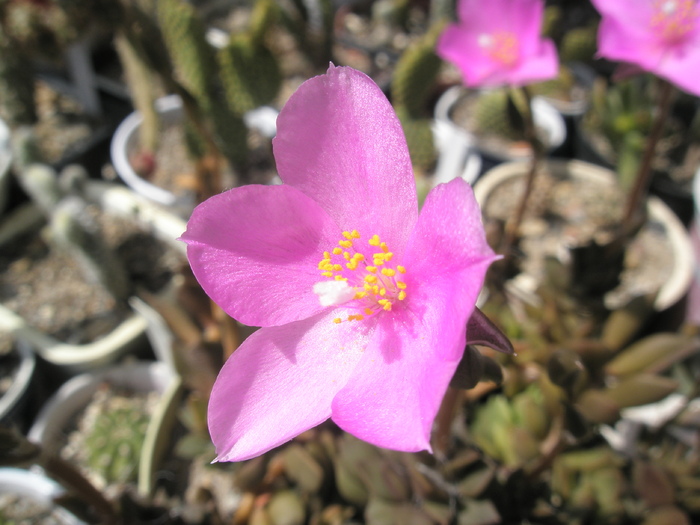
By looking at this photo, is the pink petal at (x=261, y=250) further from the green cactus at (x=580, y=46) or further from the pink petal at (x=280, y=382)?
the green cactus at (x=580, y=46)

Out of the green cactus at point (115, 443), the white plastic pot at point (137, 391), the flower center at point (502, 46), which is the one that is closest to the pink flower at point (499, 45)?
the flower center at point (502, 46)

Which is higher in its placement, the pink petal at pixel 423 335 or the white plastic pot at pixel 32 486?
the pink petal at pixel 423 335

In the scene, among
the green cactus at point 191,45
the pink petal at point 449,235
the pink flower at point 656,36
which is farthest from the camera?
the green cactus at point 191,45

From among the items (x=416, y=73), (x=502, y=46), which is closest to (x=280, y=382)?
(x=502, y=46)

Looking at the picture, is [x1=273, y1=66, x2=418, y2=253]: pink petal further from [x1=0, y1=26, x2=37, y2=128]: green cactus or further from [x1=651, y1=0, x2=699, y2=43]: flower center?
[x1=0, y1=26, x2=37, y2=128]: green cactus

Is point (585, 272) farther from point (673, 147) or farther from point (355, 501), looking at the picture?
point (673, 147)

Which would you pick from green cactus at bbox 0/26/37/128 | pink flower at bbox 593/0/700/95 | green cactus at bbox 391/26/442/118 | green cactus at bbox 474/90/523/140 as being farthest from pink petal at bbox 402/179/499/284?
green cactus at bbox 0/26/37/128

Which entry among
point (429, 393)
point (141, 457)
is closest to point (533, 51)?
point (429, 393)

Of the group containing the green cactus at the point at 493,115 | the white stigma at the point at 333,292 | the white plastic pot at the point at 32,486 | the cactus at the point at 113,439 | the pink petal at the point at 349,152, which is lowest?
the cactus at the point at 113,439
